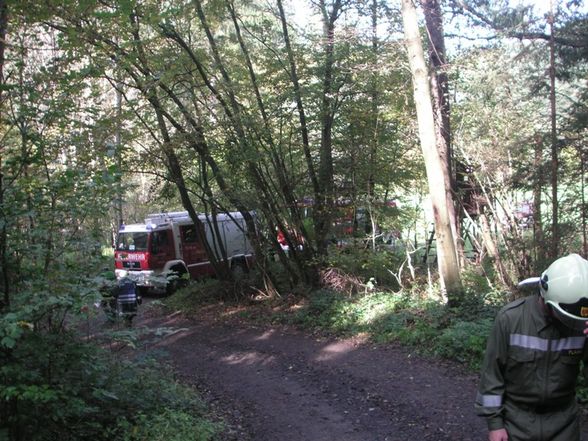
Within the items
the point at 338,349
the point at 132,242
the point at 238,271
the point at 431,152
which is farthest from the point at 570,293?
the point at 132,242

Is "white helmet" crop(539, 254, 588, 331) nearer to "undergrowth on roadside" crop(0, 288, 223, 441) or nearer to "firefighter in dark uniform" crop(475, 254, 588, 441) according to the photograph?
"firefighter in dark uniform" crop(475, 254, 588, 441)

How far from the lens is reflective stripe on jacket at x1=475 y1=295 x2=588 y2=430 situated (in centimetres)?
248

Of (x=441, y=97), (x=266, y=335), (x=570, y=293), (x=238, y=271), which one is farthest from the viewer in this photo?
(x=238, y=271)

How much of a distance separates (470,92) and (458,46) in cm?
143

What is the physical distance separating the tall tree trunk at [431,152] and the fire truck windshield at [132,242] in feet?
35.5

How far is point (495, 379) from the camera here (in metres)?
2.60

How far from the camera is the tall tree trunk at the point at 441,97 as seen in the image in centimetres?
1065

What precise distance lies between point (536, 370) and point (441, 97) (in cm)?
962

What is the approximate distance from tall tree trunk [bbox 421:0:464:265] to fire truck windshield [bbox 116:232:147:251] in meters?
10.2

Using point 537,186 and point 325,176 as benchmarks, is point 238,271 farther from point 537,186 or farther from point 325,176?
point 537,186

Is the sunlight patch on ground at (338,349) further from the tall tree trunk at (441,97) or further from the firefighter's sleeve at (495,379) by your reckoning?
the firefighter's sleeve at (495,379)

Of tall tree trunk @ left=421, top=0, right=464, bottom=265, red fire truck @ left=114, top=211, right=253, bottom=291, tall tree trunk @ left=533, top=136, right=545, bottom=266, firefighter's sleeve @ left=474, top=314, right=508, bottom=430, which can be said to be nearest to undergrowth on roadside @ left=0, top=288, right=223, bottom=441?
firefighter's sleeve @ left=474, top=314, right=508, bottom=430

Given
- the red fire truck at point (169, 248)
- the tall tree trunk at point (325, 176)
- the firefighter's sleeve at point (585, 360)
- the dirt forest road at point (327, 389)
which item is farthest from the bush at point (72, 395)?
the red fire truck at point (169, 248)

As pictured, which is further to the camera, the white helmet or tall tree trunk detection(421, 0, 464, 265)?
tall tree trunk detection(421, 0, 464, 265)
